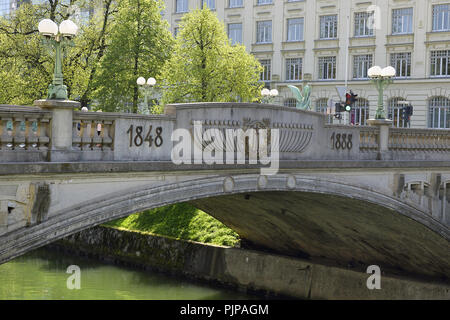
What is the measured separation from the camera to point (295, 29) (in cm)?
4522

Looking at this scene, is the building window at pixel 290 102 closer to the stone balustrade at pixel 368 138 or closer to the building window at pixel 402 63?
the building window at pixel 402 63

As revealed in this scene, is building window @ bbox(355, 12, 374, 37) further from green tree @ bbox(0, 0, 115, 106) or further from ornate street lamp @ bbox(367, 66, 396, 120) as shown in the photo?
ornate street lamp @ bbox(367, 66, 396, 120)

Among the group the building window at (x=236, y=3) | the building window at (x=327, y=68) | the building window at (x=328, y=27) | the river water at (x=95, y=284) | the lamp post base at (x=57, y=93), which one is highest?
the building window at (x=236, y=3)

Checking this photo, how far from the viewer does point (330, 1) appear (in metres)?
43.4

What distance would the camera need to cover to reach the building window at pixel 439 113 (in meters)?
40.3

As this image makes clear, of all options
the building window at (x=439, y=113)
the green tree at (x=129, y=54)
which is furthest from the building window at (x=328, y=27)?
the green tree at (x=129, y=54)

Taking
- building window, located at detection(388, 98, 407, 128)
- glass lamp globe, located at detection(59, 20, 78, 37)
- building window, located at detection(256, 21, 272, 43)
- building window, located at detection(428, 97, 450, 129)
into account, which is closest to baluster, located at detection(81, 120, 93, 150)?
glass lamp globe, located at detection(59, 20, 78, 37)

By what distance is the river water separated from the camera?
2509cm

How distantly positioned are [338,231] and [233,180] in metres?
9.37

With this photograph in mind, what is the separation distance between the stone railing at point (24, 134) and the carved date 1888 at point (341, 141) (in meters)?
8.11

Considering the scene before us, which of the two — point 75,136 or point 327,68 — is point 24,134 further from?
point 327,68

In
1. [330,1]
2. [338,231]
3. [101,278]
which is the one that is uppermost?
[330,1]
